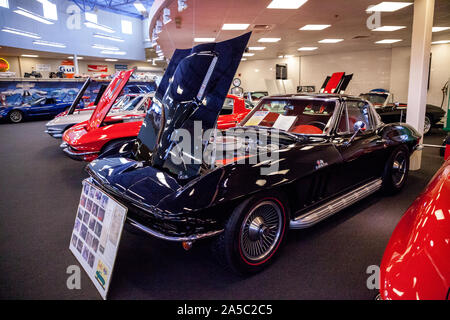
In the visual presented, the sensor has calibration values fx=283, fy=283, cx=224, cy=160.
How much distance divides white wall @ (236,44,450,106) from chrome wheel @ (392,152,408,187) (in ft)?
36.0

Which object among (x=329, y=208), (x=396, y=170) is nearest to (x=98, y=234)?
(x=329, y=208)

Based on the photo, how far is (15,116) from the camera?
13.7 metres

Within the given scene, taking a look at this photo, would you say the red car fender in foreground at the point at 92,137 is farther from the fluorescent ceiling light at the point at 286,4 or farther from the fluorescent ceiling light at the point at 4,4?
the fluorescent ceiling light at the point at 4,4

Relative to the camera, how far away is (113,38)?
70.2 feet

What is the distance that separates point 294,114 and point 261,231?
1.77 metres

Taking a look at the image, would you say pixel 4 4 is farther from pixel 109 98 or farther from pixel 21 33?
pixel 109 98

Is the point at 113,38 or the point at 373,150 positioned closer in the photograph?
the point at 373,150

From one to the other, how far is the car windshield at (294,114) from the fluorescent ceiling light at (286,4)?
4.13 metres

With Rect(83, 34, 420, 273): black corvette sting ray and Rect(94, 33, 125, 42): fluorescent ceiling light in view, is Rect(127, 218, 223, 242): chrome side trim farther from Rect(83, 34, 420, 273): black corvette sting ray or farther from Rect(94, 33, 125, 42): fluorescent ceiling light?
Rect(94, 33, 125, 42): fluorescent ceiling light

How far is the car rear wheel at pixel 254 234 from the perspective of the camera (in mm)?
2012

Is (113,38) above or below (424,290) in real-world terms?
above
